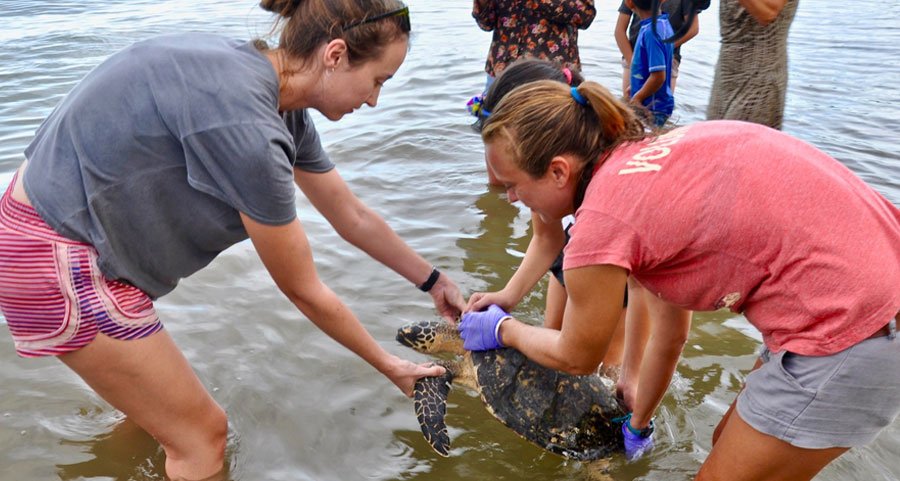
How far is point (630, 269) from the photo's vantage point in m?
1.84

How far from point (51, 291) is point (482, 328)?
4.66 feet

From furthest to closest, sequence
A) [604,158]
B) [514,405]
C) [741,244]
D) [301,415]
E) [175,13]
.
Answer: [175,13], [301,415], [514,405], [604,158], [741,244]

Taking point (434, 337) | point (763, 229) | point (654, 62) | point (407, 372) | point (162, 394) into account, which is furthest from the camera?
point (654, 62)

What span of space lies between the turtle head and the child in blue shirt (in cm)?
217

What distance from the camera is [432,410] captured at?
262cm

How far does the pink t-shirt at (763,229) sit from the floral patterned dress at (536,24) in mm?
3130

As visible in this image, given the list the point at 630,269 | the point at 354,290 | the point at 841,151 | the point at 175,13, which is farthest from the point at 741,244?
the point at 175,13

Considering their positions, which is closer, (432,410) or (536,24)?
(432,410)

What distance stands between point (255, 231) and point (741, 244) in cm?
126

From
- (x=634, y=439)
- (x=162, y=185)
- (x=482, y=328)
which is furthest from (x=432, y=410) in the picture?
(x=162, y=185)

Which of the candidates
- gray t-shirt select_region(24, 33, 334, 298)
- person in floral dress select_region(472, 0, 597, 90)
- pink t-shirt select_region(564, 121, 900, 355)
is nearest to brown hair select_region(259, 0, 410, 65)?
gray t-shirt select_region(24, 33, 334, 298)

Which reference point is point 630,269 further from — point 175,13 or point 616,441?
point 175,13

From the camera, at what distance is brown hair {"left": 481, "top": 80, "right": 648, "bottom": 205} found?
1962 mm

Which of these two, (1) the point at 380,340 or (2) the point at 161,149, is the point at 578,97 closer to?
(2) the point at 161,149
